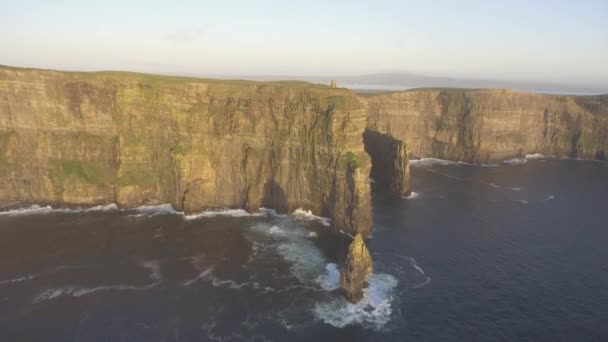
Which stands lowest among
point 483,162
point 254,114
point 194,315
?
point 194,315

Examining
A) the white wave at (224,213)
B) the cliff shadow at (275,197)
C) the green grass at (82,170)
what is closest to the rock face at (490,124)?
the cliff shadow at (275,197)

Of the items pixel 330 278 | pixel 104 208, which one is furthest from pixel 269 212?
pixel 104 208

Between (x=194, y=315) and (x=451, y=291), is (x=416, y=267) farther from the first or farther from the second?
(x=194, y=315)

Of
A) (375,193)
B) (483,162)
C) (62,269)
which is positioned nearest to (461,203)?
(375,193)

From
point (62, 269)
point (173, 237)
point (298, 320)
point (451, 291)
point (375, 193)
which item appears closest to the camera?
point (298, 320)

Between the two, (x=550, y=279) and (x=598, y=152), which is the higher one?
(x=598, y=152)

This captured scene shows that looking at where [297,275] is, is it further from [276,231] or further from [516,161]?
[516,161]

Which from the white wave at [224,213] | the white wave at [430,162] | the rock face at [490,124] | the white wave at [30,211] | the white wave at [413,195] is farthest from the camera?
the rock face at [490,124]

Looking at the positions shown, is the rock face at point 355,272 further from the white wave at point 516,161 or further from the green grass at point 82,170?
the white wave at point 516,161
